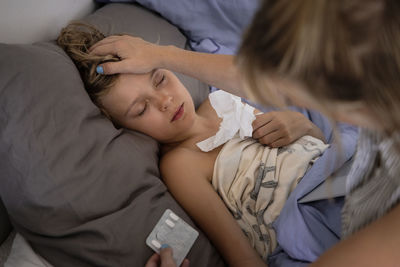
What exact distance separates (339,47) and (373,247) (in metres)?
0.29

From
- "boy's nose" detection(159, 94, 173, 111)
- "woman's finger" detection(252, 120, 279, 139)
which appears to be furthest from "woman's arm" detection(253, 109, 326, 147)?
"boy's nose" detection(159, 94, 173, 111)

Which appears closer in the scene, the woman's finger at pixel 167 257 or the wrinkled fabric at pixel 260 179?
the woman's finger at pixel 167 257

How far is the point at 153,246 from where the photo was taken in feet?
3.00

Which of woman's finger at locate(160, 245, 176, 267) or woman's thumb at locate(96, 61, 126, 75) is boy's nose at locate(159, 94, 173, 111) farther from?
woman's finger at locate(160, 245, 176, 267)

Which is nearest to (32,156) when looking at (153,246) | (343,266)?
(153,246)

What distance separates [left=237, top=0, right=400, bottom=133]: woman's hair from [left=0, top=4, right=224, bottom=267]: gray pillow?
60cm

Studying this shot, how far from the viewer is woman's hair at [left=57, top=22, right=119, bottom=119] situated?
3.53ft

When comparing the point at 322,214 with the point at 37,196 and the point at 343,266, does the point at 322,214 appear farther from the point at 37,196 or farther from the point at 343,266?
the point at 37,196

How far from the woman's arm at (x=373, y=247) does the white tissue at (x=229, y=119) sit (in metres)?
0.66

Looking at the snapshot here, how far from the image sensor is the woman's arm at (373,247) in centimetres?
51

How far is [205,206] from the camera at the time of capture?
41.2 inches

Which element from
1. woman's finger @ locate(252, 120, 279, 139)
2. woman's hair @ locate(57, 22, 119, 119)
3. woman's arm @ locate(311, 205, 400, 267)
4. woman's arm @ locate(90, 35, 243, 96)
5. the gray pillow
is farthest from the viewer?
woman's finger @ locate(252, 120, 279, 139)

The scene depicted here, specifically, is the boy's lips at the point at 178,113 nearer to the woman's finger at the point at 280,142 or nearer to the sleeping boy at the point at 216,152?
the sleeping boy at the point at 216,152

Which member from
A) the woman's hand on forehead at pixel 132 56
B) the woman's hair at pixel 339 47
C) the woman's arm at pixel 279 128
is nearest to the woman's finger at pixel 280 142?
the woman's arm at pixel 279 128
